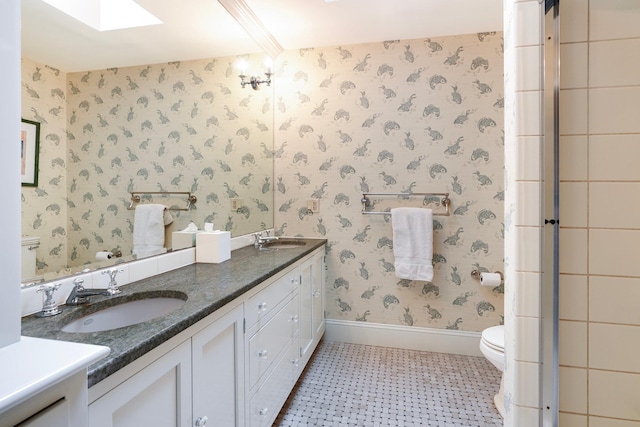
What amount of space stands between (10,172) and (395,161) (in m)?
2.35

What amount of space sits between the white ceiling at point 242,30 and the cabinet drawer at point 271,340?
1244mm

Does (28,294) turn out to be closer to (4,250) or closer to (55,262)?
(55,262)

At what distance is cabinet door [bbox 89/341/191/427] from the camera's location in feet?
2.29

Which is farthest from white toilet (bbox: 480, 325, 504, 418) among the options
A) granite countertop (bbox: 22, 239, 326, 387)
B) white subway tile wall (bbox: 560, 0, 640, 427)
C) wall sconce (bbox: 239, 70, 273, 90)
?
wall sconce (bbox: 239, 70, 273, 90)

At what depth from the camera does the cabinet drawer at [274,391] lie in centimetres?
140

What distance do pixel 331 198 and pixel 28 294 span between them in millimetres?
2020

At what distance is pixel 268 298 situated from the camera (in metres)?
1.54

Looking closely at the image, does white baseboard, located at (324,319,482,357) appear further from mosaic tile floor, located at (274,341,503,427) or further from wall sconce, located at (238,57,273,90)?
→ wall sconce, located at (238,57,273,90)

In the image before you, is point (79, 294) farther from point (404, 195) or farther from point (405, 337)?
point (405, 337)

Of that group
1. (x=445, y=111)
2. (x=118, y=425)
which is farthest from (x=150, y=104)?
(x=445, y=111)

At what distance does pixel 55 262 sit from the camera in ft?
3.61

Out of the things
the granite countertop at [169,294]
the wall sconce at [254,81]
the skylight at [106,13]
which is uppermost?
the wall sconce at [254,81]

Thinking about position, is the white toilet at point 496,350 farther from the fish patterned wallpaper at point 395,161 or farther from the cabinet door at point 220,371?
the cabinet door at point 220,371

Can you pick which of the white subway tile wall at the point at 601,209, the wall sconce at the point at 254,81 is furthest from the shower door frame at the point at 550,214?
the wall sconce at the point at 254,81
